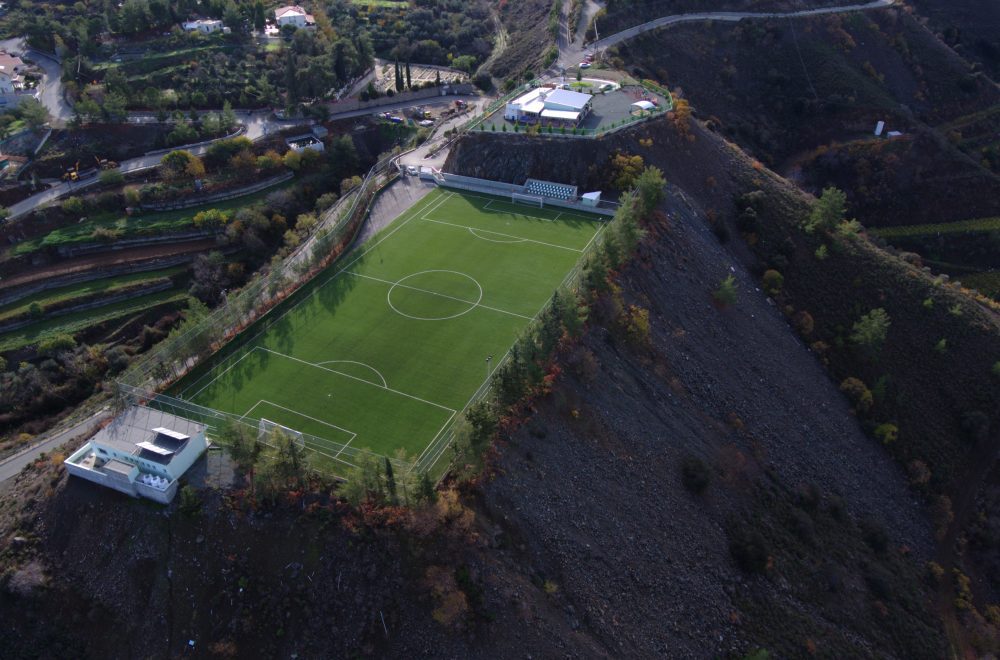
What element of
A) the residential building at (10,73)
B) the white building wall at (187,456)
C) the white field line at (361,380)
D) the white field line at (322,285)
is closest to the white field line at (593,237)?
the white field line at (322,285)

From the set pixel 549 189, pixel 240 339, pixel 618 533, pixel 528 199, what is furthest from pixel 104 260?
pixel 618 533

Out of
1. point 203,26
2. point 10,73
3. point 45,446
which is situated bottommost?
point 45,446

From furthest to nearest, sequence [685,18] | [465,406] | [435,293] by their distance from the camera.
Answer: [685,18], [435,293], [465,406]

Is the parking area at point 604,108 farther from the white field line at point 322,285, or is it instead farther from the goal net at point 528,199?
the white field line at point 322,285

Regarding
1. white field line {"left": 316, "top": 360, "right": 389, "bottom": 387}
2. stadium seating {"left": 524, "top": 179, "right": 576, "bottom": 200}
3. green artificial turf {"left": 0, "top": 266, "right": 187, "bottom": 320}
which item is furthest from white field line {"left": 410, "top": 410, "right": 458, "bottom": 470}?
green artificial turf {"left": 0, "top": 266, "right": 187, "bottom": 320}

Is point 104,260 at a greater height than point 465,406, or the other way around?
point 465,406

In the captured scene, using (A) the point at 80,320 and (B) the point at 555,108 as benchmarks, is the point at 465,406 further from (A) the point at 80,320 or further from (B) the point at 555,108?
(B) the point at 555,108
